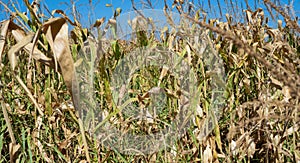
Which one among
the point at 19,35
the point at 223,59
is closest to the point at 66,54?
the point at 19,35

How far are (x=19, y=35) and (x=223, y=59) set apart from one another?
0.76 meters

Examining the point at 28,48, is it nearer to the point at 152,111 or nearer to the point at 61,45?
the point at 61,45

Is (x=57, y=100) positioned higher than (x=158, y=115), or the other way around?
(x=57, y=100)

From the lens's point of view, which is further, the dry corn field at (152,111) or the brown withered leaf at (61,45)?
the dry corn field at (152,111)

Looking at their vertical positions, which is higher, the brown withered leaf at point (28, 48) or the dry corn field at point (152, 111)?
the brown withered leaf at point (28, 48)

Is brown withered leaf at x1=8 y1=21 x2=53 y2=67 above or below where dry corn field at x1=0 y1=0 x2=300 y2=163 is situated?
above

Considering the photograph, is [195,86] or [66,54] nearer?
[66,54]

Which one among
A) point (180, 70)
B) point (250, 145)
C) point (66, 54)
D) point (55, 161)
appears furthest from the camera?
point (180, 70)

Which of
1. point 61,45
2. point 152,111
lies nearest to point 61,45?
point 61,45

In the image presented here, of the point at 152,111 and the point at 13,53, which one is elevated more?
the point at 13,53

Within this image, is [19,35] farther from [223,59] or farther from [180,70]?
[223,59]

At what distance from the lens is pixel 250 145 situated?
108 cm

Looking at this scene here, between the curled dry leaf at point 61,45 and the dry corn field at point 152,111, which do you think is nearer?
the curled dry leaf at point 61,45

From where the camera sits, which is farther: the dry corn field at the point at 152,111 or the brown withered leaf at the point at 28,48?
the dry corn field at the point at 152,111
